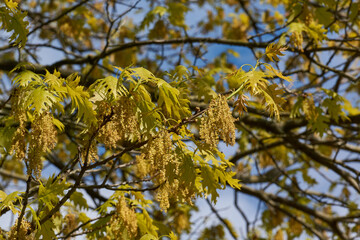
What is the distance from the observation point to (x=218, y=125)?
8.14 ft

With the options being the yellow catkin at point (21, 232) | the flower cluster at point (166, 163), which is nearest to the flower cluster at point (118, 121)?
the flower cluster at point (166, 163)

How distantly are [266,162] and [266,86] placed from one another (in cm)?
479

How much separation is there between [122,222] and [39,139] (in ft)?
3.54

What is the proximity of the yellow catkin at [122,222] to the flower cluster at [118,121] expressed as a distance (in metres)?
0.83

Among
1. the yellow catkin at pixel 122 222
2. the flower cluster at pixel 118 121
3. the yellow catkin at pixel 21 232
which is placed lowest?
the yellow catkin at pixel 21 232

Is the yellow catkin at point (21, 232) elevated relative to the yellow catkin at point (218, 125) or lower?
lower

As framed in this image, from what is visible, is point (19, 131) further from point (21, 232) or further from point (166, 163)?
point (166, 163)

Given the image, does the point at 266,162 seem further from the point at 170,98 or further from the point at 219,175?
the point at 170,98

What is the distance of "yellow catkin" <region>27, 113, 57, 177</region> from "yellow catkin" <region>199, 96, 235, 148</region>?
2.96ft

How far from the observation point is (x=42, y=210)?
319 centimetres

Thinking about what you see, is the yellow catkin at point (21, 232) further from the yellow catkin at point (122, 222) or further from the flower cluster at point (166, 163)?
the flower cluster at point (166, 163)

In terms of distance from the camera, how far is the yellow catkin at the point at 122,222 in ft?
10.5

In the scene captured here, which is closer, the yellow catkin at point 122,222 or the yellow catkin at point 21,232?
the yellow catkin at point 21,232

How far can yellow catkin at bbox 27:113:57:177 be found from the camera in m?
2.49
